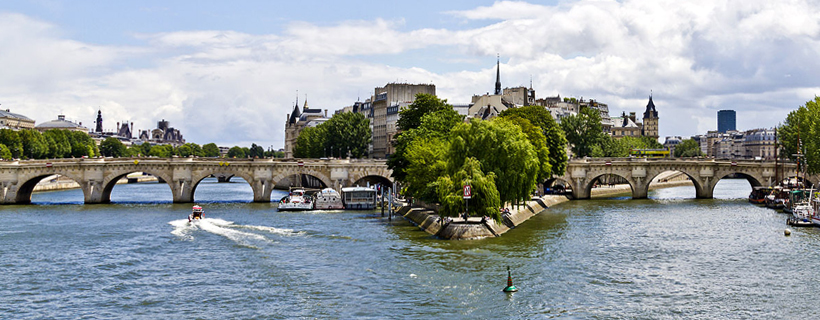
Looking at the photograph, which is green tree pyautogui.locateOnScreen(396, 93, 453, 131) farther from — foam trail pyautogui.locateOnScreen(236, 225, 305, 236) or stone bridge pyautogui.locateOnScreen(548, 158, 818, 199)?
foam trail pyautogui.locateOnScreen(236, 225, 305, 236)

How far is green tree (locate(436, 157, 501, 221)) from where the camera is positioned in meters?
62.0

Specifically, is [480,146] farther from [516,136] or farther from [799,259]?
[799,259]

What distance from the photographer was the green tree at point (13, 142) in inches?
6575

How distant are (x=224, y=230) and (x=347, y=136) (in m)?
83.7

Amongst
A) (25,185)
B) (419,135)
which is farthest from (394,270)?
(25,185)

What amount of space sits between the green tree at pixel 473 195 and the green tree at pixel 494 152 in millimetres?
4027

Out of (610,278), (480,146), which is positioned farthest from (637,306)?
(480,146)

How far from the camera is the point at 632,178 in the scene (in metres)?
115

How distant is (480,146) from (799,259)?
82.6 ft

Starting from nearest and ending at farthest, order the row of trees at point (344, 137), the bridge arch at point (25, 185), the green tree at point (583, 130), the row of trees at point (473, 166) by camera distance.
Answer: the row of trees at point (473, 166) → the bridge arch at point (25, 185) → the green tree at point (583, 130) → the row of trees at point (344, 137)

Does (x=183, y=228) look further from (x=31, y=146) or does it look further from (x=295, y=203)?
(x=31, y=146)

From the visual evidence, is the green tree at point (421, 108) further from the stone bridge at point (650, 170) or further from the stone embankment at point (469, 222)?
the stone embankment at point (469, 222)

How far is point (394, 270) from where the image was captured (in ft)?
160

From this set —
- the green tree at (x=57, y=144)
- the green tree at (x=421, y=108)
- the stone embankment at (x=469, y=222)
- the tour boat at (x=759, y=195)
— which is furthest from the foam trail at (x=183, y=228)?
the green tree at (x=57, y=144)
